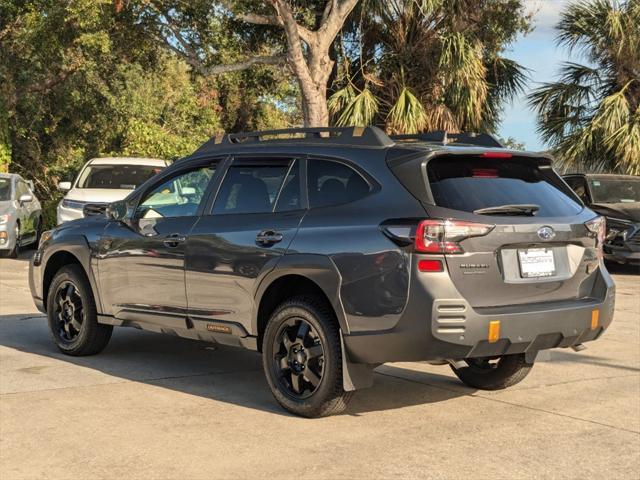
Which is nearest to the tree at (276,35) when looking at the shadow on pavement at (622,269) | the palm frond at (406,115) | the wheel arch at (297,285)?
the palm frond at (406,115)

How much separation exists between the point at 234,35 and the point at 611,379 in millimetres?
15719

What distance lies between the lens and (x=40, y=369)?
7324 millimetres

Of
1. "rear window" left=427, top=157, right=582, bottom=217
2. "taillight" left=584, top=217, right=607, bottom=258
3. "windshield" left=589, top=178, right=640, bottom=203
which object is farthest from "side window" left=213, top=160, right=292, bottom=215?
"windshield" left=589, top=178, right=640, bottom=203

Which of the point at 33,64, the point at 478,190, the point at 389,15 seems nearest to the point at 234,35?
the point at 389,15

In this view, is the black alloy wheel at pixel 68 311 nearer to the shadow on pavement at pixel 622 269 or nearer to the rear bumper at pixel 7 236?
the rear bumper at pixel 7 236

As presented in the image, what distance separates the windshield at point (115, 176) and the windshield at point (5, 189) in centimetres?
177

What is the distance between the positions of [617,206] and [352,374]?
12022mm

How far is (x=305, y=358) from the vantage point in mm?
5949

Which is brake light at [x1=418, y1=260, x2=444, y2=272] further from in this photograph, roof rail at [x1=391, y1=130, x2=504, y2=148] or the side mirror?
the side mirror

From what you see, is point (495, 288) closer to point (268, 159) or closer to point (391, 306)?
point (391, 306)

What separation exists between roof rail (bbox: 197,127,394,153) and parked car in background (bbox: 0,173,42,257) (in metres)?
11.0

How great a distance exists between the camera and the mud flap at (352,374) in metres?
5.66

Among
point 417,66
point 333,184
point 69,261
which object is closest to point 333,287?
point 333,184

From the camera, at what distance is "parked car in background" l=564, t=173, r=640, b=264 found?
15.8 meters
